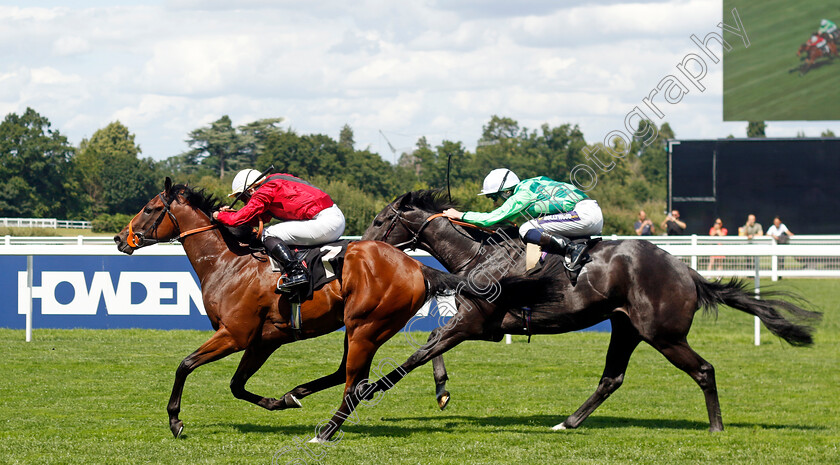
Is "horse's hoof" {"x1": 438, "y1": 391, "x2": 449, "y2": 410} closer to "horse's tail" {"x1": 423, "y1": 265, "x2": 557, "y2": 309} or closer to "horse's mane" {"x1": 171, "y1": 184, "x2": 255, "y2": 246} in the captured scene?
"horse's tail" {"x1": 423, "y1": 265, "x2": 557, "y2": 309}

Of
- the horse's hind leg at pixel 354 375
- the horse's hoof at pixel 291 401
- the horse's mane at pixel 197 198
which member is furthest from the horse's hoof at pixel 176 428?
the horse's mane at pixel 197 198

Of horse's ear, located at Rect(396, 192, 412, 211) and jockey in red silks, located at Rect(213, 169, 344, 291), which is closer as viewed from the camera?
jockey in red silks, located at Rect(213, 169, 344, 291)

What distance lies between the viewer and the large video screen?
24125mm

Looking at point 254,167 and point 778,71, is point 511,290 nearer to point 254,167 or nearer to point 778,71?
point 778,71

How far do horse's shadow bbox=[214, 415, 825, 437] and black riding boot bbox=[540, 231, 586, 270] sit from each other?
1047mm

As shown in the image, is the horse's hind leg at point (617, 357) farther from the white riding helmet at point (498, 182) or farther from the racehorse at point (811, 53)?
the racehorse at point (811, 53)

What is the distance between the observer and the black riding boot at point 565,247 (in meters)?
5.96

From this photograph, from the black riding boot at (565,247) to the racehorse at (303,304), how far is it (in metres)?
0.28

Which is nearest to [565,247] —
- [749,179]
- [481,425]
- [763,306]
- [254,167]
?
[481,425]

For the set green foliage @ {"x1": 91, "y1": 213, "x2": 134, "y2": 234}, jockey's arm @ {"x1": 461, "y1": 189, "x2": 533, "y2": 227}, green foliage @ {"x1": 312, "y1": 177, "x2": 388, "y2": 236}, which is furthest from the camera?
green foliage @ {"x1": 91, "y1": 213, "x2": 134, "y2": 234}

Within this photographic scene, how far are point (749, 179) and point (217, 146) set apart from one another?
30402 millimetres

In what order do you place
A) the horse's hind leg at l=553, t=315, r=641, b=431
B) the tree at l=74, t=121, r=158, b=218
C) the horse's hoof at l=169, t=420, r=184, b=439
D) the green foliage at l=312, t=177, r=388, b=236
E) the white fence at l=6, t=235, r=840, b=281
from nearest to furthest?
the horse's hoof at l=169, t=420, r=184, b=439
the horse's hind leg at l=553, t=315, r=641, b=431
the white fence at l=6, t=235, r=840, b=281
the green foliage at l=312, t=177, r=388, b=236
the tree at l=74, t=121, r=158, b=218

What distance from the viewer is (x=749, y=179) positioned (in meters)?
24.1

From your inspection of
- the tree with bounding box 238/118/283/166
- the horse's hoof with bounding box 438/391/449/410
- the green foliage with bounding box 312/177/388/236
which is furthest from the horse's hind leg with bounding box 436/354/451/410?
the tree with bounding box 238/118/283/166
